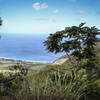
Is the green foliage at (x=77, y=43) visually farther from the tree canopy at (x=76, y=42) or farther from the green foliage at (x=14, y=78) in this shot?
the green foliage at (x=14, y=78)

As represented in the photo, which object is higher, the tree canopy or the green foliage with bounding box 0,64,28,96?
the tree canopy

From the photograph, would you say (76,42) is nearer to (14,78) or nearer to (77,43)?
(77,43)

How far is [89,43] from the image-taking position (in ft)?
29.3

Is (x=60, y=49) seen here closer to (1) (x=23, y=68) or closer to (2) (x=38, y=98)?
(1) (x=23, y=68)

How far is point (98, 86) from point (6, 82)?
4.43 m

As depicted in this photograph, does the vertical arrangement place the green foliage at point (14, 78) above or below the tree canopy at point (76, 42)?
below

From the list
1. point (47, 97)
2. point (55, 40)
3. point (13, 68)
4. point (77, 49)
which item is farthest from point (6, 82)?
point (47, 97)

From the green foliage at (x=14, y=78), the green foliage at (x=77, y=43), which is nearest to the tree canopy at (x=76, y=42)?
the green foliage at (x=77, y=43)

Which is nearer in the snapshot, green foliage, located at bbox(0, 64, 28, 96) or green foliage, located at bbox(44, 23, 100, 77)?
green foliage, located at bbox(0, 64, 28, 96)

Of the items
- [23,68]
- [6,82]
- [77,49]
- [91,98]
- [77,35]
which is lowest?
[91,98]

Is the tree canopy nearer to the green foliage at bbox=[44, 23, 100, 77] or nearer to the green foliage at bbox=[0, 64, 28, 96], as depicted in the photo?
the green foliage at bbox=[44, 23, 100, 77]

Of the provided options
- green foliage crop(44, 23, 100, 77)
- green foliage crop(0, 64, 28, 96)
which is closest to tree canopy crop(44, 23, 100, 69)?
green foliage crop(44, 23, 100, 77)

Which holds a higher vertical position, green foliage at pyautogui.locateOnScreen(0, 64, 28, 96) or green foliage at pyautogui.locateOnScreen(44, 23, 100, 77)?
green foliage at pyautogui.locateOnScreen(44, 23, 100, 77)

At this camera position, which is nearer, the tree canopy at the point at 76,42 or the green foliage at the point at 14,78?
the green foliage at the point at 14,78
